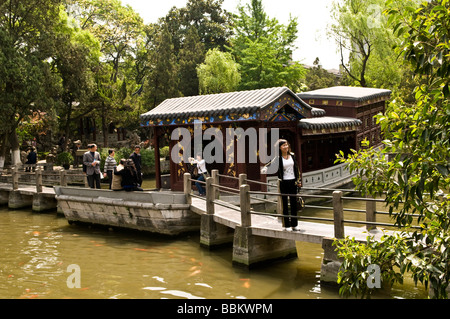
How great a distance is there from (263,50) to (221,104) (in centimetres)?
1947

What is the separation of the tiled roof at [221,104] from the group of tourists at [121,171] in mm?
2542

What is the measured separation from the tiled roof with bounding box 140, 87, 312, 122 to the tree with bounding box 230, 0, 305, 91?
17.3 meters

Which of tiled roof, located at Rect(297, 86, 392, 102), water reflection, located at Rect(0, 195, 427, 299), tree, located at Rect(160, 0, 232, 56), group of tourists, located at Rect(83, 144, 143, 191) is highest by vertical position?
tree, located at Rect(160, 0, 232, 56)

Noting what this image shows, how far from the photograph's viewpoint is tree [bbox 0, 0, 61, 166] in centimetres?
2141

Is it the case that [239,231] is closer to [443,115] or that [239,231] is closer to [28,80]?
[443,115]

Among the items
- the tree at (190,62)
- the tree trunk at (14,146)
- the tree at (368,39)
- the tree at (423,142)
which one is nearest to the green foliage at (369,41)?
the tree at (368,39)

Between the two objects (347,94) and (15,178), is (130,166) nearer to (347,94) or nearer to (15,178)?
(15,178)

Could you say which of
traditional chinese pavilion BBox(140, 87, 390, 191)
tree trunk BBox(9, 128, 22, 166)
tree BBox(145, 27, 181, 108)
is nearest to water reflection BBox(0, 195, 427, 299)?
traditional chinese pavilion BBox(140, 87, 390, 191)

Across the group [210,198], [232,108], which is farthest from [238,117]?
[210,198]

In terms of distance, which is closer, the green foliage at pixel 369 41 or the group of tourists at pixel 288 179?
the group of tourists at pixel 288 179

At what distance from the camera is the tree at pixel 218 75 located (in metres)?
33.9

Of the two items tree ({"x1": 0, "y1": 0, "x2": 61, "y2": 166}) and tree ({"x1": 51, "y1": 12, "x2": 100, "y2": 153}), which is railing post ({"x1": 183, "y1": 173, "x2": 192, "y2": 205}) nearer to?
tree ({"x1": 0, "y1": 0, "x2": 61, "y2": 166})

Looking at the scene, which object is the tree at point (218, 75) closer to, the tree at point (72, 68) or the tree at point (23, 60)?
the tree at point (72, 68)
